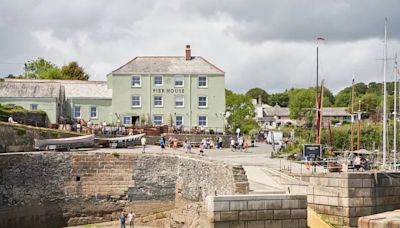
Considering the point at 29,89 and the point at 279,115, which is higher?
the point at 279,115

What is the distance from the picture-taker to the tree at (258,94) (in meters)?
158

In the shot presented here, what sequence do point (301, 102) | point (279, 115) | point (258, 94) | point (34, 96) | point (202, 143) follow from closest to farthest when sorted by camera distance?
point (202, 143), point (34, 96), point (301, 102), point (279, 115), point (258, 94)

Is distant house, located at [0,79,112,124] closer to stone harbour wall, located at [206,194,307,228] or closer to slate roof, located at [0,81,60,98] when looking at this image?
slate roof, located at [0,81,60,98]

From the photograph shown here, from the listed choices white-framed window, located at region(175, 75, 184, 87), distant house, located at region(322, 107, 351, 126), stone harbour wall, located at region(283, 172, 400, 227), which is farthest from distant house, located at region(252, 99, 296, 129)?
stone harbour wall, located at region(283, 172, 400, 227)

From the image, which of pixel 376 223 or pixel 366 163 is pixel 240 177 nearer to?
pixel 366 163

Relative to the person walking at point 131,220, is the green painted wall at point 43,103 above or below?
above

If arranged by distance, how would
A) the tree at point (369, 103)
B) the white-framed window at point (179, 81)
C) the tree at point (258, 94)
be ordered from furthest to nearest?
1. the tree at point (258, 94)
2. the tree at point (369, 103)
3. the white-framed window at point (179, 81)

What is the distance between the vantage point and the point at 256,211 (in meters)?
20.4

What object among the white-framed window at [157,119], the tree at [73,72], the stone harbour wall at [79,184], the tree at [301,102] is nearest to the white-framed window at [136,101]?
the white-framed window at [157,119]

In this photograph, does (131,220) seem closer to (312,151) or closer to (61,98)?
(312,151)

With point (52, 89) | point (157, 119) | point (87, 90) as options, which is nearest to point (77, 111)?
point (87, 90)

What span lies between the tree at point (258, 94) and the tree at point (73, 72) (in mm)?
81957

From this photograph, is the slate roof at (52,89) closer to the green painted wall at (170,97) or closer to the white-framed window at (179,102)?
the green painted wall at (170,97)

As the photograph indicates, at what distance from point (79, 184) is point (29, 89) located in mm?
18551
